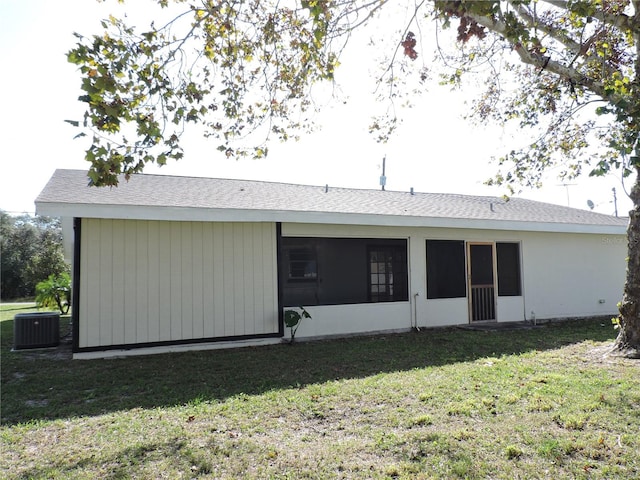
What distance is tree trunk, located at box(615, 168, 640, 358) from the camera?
632 centimetres

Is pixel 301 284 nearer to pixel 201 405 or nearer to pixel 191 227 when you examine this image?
pixel 191 227

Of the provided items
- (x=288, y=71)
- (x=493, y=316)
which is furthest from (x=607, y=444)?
(x=493, y=316)

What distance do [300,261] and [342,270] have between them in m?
0.91

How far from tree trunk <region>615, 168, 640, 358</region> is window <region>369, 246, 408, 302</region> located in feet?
13.0

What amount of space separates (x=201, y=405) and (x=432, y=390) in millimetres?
2452

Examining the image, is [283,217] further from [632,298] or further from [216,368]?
[632,298]

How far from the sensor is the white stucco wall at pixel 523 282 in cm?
878

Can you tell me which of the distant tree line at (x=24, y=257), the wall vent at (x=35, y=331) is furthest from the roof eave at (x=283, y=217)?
the distant tree line at (x=24, y=257)

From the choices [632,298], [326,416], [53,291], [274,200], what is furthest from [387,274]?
[53,291]

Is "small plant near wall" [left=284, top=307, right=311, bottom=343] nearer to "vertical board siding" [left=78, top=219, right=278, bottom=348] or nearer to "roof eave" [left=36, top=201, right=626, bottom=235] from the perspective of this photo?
"vertical board siding" [left=78, top=219, right=278, bottom=348]

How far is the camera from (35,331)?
A: 310 inches

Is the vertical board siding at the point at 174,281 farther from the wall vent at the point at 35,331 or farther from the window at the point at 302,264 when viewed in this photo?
the wall vent at the point at 35,331

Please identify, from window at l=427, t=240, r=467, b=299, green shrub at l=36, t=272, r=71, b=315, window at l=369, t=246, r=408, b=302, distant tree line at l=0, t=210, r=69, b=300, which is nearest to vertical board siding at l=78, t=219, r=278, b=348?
window at l=369, t=246, r=408, b=302

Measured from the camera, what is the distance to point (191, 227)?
7.59 metres
